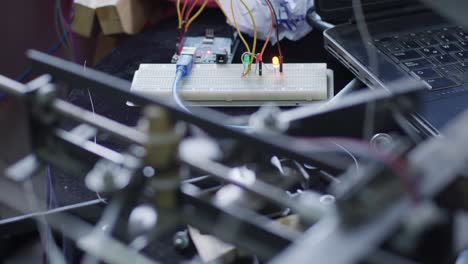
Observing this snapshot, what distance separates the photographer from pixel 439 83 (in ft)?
3.10

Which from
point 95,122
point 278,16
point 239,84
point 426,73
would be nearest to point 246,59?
point 239,84

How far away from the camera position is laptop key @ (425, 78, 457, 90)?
3.08ft

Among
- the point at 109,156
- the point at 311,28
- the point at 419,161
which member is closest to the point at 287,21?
the point at 311,28

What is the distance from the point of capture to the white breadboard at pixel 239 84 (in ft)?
3.22

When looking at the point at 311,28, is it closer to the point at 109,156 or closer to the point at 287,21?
the point at 287,21

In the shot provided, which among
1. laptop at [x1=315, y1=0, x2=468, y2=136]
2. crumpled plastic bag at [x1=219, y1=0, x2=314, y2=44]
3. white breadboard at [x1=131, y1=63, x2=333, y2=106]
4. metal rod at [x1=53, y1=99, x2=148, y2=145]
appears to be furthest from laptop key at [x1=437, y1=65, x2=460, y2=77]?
metal rod at [x1=53, y1=99, x2=148, y2=145]

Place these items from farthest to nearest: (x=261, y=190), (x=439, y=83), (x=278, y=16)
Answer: (x=278, y=16) → (x=439, y=83) → (x=261, y=190)

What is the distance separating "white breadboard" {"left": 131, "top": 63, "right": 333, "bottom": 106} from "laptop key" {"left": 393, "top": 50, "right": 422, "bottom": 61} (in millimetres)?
108

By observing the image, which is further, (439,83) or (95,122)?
(439,83)

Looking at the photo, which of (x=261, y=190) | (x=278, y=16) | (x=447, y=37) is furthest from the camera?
(x=278, y=16)

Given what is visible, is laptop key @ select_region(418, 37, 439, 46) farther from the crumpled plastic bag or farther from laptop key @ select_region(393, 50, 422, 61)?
the crumpled plastic bag

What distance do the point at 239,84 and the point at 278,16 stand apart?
22 cm

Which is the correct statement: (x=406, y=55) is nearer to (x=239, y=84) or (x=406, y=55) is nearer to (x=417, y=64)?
(x=417, y=64)

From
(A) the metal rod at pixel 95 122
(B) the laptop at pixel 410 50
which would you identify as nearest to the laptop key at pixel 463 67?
(B) the laptop at pixel 410 50
